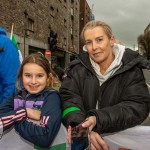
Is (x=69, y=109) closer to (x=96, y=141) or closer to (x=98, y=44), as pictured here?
(x=96, y=141)

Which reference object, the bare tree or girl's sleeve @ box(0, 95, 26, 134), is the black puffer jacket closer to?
girl's sleeve @ box(0, 95, 26, 134)

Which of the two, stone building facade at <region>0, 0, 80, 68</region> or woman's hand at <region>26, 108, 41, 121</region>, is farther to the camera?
stone building facade at <region>0, 0, 80, 68</region>

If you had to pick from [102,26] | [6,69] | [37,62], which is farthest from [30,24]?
[102,26]

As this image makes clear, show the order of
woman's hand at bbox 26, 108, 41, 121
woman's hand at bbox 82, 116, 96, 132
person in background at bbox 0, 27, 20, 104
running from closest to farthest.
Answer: woman's hand at bbox 82, 116, 96, 132
woman's hand at bbox 26, 108, 41, 121
person in background at bbox 0, 27, 20, 104

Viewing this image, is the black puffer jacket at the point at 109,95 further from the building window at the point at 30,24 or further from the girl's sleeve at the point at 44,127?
the building window at the point at 30,24

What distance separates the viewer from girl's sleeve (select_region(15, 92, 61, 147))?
2096 millimetres

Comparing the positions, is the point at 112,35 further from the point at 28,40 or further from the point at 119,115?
the point at 28,40

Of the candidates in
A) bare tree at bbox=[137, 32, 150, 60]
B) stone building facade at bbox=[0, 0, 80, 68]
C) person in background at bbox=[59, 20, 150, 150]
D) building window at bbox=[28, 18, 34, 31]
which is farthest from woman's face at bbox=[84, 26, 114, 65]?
bare tree at bbox=[137, 32, 150, 60]

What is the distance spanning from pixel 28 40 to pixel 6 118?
1810cm

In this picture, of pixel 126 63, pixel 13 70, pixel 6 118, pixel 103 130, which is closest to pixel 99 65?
pixel 126 63

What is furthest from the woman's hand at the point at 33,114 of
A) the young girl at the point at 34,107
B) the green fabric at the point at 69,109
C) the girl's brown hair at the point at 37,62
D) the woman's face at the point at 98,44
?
the woman's face at the point at 98,44

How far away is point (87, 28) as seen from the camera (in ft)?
7.63

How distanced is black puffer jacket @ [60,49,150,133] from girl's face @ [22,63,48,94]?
0.69 feet

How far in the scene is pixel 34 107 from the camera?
7.55ft
